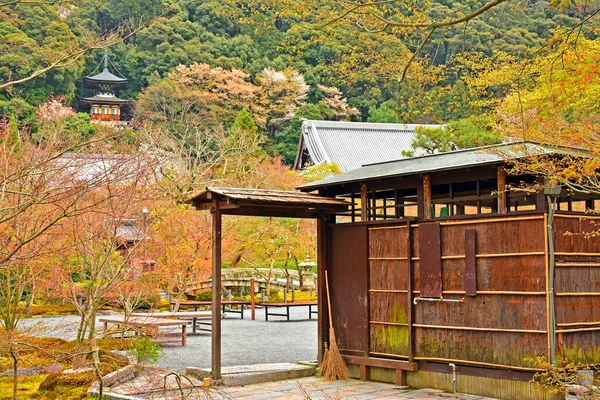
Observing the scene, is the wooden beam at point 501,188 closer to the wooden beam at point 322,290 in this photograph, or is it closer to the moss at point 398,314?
the moss at point 398,314

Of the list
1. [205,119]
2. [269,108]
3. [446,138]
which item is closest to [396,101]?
[269,108]

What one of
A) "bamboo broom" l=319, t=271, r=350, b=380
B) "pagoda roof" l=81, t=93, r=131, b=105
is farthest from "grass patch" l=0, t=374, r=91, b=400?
"pagoda roof" l=81, t=93, r=131, b=105

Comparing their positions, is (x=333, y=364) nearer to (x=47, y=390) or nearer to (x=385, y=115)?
(x=47, y=390)

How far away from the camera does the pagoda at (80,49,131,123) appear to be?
1652 inches

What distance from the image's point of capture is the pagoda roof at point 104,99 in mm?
41931

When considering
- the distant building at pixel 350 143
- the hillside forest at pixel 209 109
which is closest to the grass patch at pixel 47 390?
the hillside forest at pixel 209 109

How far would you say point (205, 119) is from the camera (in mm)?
34656

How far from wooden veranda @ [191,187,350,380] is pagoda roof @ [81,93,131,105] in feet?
112

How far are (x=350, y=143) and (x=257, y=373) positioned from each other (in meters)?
25.4

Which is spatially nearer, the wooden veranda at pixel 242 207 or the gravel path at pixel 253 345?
the wooden veranda at pixel 242 207

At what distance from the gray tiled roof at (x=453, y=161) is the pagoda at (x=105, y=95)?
33510 millimetres

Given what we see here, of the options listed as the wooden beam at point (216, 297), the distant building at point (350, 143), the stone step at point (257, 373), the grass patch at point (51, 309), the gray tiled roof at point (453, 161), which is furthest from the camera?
the distant building at point (350, 143)

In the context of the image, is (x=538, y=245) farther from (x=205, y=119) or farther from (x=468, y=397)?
(x=205, y=119)

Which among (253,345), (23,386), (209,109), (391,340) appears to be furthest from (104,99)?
(391,340)
